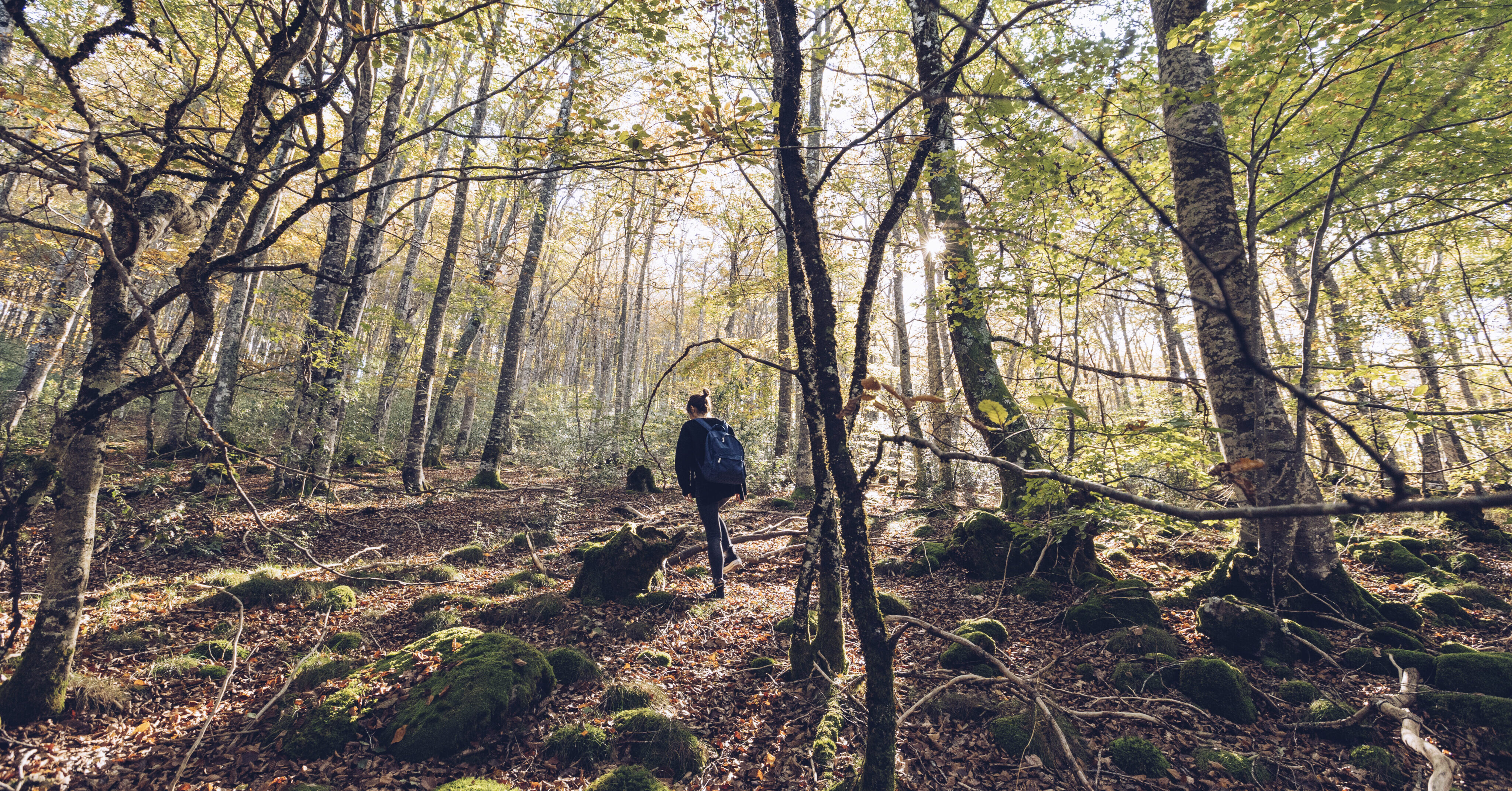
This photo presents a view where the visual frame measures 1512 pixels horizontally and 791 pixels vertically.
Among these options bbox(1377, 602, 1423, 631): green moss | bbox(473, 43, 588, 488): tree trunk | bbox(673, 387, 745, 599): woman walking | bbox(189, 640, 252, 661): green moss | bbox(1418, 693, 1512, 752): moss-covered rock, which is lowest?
bbox(1418, 693, 1512, 752): moss-covered rock

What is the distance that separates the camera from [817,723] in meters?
3.90

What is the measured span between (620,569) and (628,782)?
2.62 meters

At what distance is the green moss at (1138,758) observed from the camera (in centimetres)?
345

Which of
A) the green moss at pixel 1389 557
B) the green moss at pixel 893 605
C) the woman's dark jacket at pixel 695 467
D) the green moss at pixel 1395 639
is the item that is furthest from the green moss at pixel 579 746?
the green moss at pixel 1389 557

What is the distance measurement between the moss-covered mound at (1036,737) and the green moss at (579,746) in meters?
2.64

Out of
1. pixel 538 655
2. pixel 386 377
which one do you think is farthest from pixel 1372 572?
pixel 386 377

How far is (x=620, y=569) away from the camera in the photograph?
5770 mm

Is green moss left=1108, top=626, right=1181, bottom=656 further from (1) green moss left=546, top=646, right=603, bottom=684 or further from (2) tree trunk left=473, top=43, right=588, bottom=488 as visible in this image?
(2) tree trunk left=473, top=43, right=588, bottom=488

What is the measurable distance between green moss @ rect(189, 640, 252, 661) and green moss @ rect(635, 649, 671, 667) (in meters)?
3.05

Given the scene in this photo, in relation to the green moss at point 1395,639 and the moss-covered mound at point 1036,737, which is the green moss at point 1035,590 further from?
the green moss at point 1395,639

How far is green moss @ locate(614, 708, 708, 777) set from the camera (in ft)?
11.7

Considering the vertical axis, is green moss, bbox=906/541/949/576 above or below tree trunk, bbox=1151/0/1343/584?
below

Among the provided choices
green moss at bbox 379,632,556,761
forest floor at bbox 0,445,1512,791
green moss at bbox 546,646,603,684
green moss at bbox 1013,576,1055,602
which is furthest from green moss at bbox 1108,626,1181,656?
green moss at bbox 379,632,556,761

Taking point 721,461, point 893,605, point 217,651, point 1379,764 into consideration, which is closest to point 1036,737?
point 893,605
